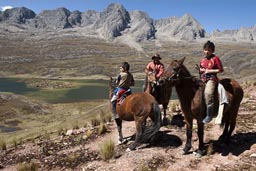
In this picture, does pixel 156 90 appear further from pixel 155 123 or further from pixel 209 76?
pixel 209 76

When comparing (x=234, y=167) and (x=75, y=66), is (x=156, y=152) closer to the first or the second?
(x=234, y=167)

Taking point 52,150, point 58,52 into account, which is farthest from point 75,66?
point 52,150

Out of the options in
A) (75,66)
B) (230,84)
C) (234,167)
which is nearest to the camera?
(234,167)

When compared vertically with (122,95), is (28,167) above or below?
below

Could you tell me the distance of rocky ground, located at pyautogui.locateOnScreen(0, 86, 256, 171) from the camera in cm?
822

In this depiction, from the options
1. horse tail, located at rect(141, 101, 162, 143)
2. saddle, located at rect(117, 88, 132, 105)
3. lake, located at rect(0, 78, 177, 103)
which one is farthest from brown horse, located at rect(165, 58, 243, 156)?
lake, located at rect(0, 78, 177, 103)

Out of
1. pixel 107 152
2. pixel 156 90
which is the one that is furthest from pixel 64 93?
pixel 107 152

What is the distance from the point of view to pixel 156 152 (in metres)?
9.09

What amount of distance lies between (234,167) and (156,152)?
7.24 ft

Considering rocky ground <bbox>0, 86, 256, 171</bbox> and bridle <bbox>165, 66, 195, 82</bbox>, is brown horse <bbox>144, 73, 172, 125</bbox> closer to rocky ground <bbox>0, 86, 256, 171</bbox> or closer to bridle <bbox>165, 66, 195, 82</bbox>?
rocky ground <bbox>0, 86, 256, 171</bbox>

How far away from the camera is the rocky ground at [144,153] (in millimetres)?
8219

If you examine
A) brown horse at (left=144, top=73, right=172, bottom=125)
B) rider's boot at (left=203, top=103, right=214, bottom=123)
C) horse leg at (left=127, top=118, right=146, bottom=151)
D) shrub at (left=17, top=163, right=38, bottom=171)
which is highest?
brown horse at (left=144, top=73, right=172, bottom=125)

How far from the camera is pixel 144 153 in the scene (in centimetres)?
904

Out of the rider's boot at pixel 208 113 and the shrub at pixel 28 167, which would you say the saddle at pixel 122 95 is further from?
the shrub at pixel 28 167
